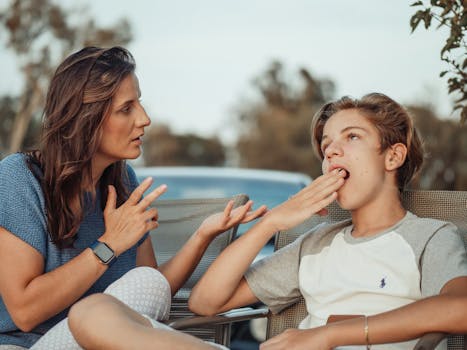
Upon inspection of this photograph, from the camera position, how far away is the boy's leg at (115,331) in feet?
8.62

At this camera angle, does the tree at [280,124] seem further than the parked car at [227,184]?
Yes

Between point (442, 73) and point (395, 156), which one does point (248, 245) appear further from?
point (442, 73)

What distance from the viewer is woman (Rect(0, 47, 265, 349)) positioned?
309 centimetres

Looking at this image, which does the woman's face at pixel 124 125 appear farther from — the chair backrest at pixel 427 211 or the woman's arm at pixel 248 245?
the chair backrest at pixel 427 211

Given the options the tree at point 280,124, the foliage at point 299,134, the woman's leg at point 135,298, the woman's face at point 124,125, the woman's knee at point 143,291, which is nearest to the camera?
the woman's leg at point 135,298

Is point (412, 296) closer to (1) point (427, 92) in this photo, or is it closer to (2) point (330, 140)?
(2) point (330, 140)

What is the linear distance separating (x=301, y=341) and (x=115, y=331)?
0.66 meters

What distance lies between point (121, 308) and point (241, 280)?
854mm

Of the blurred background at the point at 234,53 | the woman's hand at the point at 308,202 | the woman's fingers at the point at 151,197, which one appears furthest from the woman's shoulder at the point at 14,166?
the blurred background at the point at 234,53

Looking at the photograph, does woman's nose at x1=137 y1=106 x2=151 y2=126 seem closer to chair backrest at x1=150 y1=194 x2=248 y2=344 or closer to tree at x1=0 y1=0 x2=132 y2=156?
chair backrest at x1=150 y1=194 x2=248 y2=344

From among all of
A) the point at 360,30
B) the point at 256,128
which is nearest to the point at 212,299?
the point at 360,30

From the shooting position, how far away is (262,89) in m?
43.4

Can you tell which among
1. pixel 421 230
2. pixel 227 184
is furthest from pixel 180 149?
pixel 421 230

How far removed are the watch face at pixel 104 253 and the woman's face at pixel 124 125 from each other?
428mm
